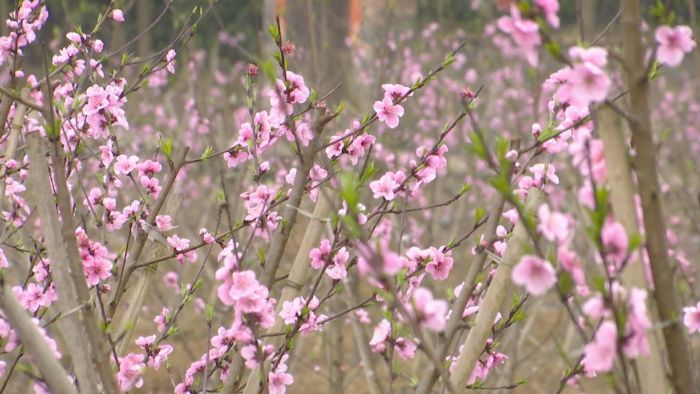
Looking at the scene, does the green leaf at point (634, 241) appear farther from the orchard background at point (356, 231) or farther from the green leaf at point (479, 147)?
the green leaf at point (479, 147)

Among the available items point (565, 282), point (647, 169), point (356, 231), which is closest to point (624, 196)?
point (647, 169)

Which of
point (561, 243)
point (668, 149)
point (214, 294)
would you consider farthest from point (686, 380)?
point (668, 149)

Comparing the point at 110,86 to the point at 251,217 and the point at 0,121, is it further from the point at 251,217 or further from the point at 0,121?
the point at 251,217

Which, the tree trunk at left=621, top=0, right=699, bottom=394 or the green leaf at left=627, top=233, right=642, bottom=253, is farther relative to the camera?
the tree trunk at left=621, top=0, right=699, bottom=394

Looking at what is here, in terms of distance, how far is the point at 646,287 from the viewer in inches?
56.4

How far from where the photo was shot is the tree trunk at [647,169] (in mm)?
1463

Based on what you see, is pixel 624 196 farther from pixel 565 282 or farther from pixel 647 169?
pixel 565 282

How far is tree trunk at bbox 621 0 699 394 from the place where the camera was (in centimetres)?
146

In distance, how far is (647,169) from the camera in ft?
4.81

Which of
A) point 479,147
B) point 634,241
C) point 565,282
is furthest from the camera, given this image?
point 479,147

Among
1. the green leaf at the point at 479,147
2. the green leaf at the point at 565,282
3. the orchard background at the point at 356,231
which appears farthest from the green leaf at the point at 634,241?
the green leaf at the point at 479,147

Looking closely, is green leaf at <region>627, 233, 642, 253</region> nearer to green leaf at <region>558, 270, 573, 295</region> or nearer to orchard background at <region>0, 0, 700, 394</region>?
orchard background at <region>0, 0, 700, 394</region>

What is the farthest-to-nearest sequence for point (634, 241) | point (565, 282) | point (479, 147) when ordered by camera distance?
point (479, 147)
point (565, 282)
point (634, 241)

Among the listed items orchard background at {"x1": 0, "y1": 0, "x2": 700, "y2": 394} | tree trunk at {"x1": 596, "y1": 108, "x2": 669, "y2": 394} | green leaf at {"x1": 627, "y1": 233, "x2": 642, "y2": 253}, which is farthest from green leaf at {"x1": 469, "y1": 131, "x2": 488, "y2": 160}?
green leaf at {"x1": 627, "y1": 233, "x2": 642, "y2": 253}
